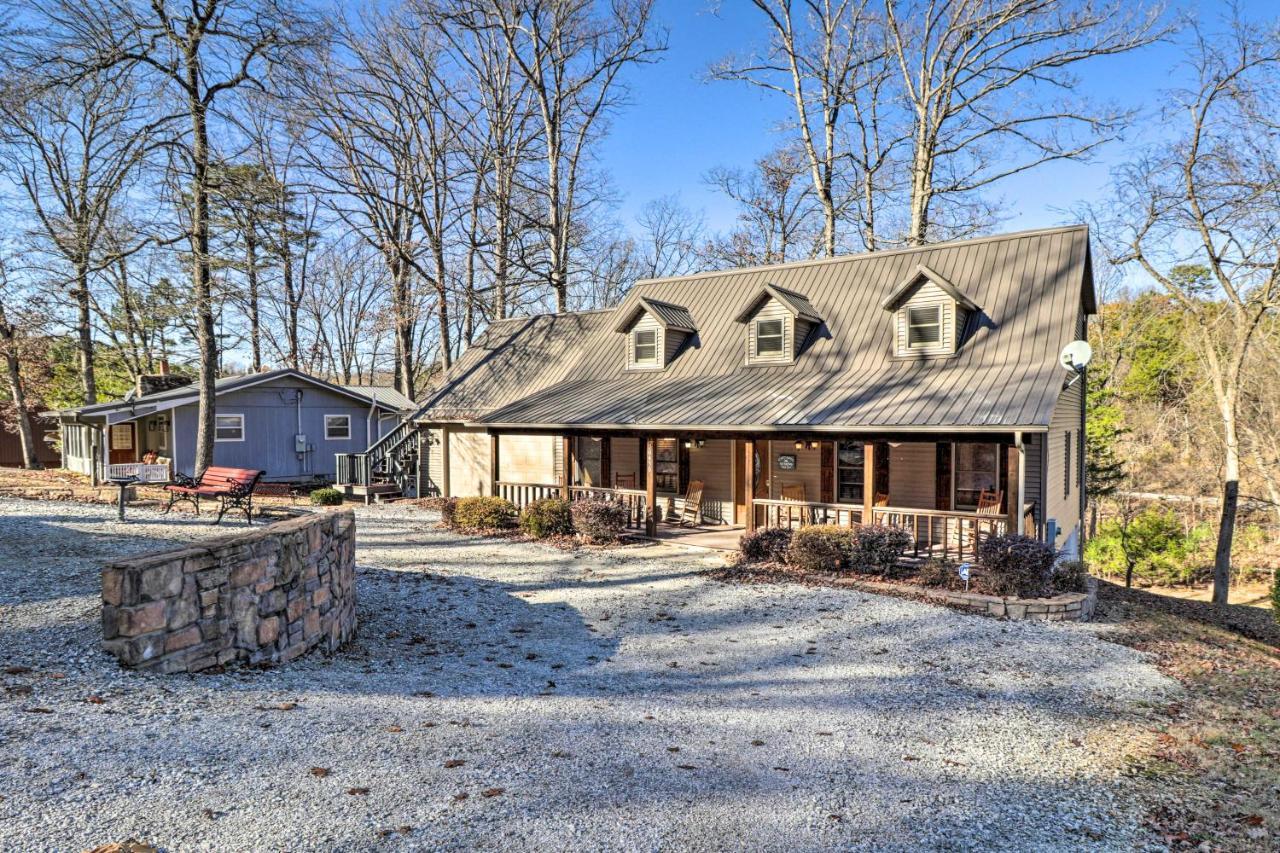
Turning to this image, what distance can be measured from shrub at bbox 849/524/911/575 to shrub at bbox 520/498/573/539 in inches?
229

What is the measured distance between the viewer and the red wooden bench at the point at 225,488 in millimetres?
13453

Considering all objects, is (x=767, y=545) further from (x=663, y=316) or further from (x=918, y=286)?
(x=663, y=316)

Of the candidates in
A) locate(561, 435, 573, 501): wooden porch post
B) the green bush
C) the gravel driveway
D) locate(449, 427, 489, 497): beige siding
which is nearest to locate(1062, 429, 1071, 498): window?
the gravel driveway

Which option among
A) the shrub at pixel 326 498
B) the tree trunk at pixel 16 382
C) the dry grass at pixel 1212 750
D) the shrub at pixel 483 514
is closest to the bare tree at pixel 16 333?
the tree trunk at pixel 16 382

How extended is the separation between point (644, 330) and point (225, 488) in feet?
32.4

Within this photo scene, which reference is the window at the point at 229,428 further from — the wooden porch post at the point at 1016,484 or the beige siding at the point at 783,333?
the wooden porch post at the point at 1016,484

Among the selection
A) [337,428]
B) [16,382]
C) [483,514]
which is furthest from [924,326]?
[16,382]

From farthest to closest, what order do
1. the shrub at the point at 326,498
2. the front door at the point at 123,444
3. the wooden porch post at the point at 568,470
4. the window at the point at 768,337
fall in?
the front door at the point at 123,444 → the shrub at the point at 326,498 → the window at the point at 768,337 → the wooden porch post at the point at 568,470

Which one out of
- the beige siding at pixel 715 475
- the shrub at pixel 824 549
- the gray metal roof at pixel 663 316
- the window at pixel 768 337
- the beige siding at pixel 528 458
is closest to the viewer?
the shrub at pixel 824 549

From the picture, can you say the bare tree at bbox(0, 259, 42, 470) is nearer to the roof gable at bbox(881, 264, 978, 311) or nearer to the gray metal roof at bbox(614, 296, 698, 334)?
the gray metal roof at bbox(614, 296, 698, 334)

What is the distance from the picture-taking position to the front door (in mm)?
26469

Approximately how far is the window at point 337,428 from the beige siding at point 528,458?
1017 centimetres

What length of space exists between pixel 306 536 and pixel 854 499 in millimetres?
11213

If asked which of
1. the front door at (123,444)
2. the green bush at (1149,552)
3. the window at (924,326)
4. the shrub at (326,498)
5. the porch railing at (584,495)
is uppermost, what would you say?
the window at (924,326)
